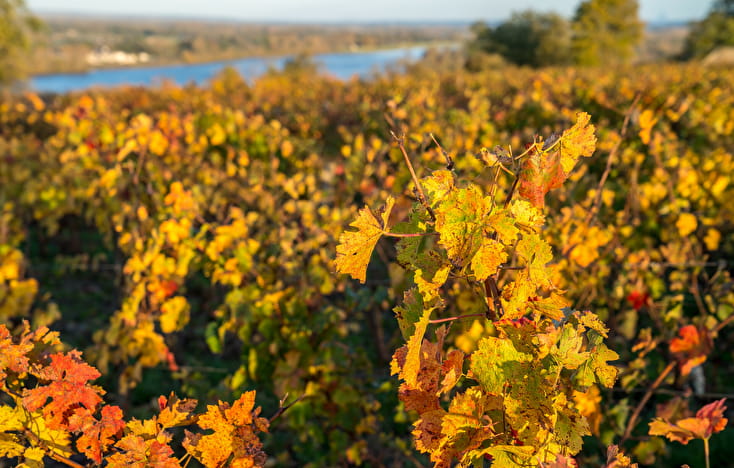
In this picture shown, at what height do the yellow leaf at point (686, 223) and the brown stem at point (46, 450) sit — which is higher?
the brown stem at point (46, 450)

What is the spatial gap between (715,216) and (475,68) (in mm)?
27425

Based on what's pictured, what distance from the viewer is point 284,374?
90.2 inches

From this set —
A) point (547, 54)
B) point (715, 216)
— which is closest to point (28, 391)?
point (715, 216)

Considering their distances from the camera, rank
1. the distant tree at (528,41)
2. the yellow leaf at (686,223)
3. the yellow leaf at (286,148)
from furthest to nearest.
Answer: the distant tree at (528,41), the yellow leaf at (286,148), the yellow leaf at (686,223)

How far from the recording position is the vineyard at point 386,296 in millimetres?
804

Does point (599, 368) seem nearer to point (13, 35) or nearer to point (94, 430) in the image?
point (94, 430)

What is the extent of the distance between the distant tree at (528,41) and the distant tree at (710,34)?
10471mm

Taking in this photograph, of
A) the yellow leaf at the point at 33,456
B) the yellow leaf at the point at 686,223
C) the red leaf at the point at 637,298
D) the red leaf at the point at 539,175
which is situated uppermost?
the red leaf at the point at 539,175

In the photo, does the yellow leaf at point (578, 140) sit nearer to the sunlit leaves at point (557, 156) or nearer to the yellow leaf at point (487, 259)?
the sunlit leaves at point (557, 156)

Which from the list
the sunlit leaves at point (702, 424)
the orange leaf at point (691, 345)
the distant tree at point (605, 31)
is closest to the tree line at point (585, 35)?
the distant tree at point (605, 31)

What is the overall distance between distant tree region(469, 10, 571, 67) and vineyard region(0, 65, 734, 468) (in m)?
34.8

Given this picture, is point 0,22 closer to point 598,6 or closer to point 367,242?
point 367,242

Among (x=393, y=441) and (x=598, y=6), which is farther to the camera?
(x=598, y=6)

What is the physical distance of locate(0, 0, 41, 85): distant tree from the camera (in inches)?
1352
